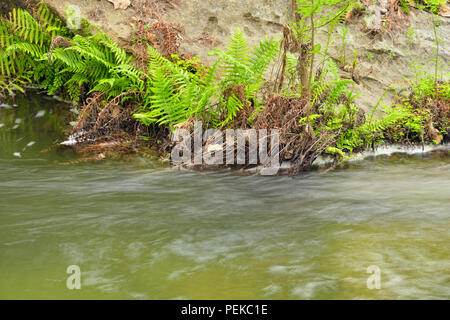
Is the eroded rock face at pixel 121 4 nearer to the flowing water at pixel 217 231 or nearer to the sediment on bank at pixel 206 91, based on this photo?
the sediment on bank at pixel 206 91

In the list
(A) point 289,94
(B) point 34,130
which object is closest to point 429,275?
(A) point 289,94

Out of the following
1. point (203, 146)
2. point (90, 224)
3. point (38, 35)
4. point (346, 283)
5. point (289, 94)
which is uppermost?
point (38, 35)

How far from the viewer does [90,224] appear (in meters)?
3.72

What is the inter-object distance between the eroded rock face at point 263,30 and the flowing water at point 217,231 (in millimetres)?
2414

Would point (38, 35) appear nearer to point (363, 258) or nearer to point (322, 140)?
point (322, 140)

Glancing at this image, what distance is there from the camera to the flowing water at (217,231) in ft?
8.98

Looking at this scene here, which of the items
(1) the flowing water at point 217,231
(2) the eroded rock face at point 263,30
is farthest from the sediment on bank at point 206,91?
(1) the flowing water at point 217,231

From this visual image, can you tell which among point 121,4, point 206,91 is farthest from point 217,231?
point 121,4

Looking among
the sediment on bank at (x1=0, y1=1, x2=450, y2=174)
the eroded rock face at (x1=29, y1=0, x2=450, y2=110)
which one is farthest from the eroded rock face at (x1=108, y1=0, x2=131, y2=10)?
the sediment on bank at (x1=0, y1=1, x2=450, y2=174)

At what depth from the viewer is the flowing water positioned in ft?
8.98

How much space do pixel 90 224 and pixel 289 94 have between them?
10.5 ft

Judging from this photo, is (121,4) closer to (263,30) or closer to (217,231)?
(263,30)

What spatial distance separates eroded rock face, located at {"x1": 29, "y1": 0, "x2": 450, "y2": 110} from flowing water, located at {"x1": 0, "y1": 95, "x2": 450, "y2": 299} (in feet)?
7.92

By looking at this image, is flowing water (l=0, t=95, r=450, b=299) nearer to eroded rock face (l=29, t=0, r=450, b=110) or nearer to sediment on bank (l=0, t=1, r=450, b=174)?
sediment on bank (l=0, t=1, r=450, b=174)
